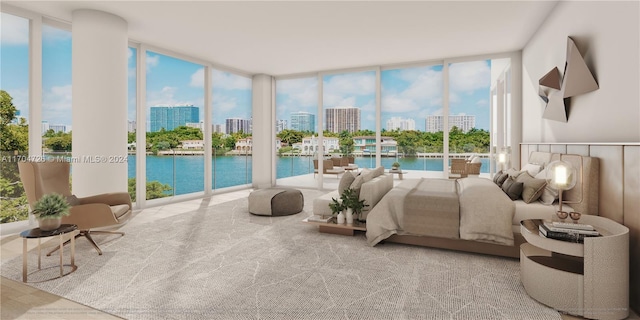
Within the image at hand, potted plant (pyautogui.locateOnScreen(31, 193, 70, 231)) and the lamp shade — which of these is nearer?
the lamp shade

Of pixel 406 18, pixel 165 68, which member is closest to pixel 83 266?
pixel 165 68

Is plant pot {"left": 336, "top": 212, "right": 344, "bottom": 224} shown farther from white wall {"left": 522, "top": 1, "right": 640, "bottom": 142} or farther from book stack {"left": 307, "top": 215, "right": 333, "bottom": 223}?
white wall {"left": 522, "top": 1, "right": 640, "bottom": 142}

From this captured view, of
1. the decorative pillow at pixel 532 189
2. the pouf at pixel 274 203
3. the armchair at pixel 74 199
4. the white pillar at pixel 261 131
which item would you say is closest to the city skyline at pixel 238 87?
the white pillar at pixel 261 131

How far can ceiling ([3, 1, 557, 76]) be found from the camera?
4484 millimetres

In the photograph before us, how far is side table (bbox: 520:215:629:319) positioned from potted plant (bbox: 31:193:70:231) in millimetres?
4032

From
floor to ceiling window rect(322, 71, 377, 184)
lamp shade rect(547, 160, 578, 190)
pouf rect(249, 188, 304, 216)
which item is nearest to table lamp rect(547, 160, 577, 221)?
lamp shade rect(547, 160, 578, 190)

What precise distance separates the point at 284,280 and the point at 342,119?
20.5 feet

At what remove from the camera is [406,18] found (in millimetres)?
4902

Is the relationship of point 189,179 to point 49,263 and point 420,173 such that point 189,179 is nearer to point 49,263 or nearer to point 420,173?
point 49,263

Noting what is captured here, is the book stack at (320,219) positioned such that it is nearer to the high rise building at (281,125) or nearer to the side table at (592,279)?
the side table at (592,279)

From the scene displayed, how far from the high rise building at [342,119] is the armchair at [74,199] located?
18.0 ft

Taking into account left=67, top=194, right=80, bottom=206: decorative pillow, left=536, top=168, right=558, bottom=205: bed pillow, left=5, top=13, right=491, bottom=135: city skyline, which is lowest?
left=67, top=194, right=80, bottom=206: decorative pillow

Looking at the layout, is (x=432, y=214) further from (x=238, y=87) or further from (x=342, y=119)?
(x=238, y=87)

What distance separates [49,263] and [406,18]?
545cm
